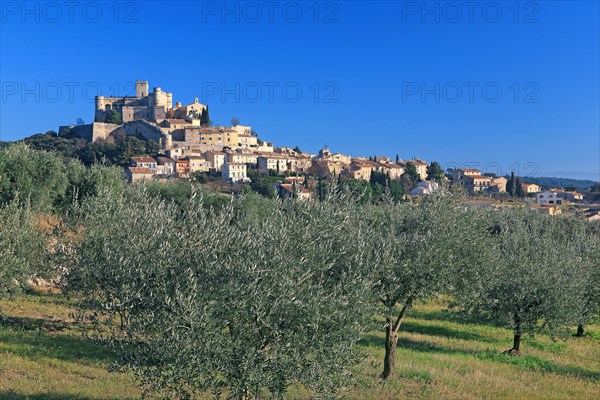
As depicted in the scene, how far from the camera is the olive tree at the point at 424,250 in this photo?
14758 mm

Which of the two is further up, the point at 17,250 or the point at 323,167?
the point at 323,167

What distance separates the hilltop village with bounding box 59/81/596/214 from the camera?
Answer: 107m

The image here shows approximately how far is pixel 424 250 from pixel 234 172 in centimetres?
9318

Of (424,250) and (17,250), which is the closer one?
(424,250)

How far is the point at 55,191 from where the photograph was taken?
33.1 meters

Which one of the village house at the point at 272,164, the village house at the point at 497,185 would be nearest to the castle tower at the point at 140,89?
the village house at the point at 272,164

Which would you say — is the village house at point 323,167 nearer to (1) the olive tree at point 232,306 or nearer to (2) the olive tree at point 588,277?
(2) the olive tree at point 588,277

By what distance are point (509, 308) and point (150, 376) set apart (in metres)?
17.4

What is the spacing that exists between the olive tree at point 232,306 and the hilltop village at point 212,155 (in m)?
79.9

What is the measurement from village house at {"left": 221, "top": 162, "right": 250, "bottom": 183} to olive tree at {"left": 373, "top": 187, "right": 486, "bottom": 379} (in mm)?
87827

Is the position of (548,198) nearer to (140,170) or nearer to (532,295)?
(140,170)

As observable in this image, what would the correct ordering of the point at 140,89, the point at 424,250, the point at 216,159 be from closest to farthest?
the point at 424,250 < the point at 216,159 < the point at 140,89

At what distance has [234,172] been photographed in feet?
348

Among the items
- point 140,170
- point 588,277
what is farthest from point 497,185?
point 588,277
